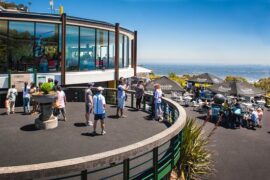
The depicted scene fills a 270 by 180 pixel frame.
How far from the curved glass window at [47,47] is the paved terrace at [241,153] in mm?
10345

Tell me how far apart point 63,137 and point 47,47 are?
9.91 meters

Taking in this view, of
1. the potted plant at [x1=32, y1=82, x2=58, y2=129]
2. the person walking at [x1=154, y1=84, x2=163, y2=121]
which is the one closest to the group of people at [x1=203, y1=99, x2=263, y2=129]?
the person walking at [x1=154, y1=84, x2=163, y2=121]

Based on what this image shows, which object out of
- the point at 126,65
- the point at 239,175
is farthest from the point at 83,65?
the point at 239,175

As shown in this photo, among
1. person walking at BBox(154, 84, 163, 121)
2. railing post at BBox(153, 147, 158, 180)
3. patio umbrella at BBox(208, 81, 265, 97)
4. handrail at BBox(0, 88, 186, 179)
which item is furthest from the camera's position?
patio umbrella at BBox(208, 81, 265, 97)

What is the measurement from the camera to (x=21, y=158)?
27.0 ft

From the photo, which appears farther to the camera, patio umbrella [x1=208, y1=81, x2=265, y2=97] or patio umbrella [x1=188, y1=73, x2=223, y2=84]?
patio umbrella [x1=188, y1=73, x2=223, y2=84]

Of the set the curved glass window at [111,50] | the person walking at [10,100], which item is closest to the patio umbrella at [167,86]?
the curved glass window at [111,50]

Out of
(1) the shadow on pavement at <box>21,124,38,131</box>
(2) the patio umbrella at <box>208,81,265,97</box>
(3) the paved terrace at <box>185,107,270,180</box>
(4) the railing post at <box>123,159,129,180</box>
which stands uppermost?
(2) the patio umbrella at <box>208,81,265,97</box>

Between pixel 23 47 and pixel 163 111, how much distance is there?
31.6 feet

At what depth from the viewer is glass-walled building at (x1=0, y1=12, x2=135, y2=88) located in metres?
17.2

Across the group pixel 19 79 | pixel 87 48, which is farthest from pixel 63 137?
pixel 87 48

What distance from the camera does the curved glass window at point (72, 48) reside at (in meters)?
19.5

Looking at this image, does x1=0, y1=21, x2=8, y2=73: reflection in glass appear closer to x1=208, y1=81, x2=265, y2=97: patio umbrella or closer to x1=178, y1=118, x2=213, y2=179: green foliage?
x1=178, y1=118, x2=213, y2=179: green foliage

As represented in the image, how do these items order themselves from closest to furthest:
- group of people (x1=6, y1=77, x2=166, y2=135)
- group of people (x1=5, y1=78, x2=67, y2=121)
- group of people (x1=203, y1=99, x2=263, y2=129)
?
group of people (x1=6, y1=77, x2=166, y2=135), group of people (x1=5, y1=78, x2=67, y2=121), group of people (x1=203, y1=99, x2=263, y2=129)
